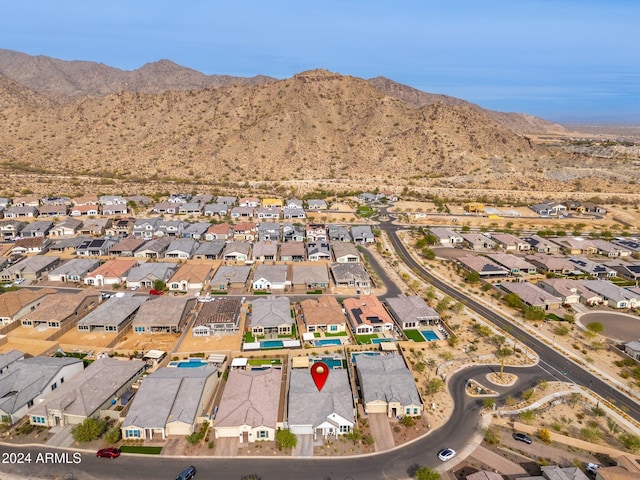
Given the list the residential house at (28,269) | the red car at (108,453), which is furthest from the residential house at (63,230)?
the red car at (108,453)

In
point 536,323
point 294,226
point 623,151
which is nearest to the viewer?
point 536,323

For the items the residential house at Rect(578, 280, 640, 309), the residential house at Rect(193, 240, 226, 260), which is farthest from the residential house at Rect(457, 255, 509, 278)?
the residential house at Rect(193, 240, 226, 260)

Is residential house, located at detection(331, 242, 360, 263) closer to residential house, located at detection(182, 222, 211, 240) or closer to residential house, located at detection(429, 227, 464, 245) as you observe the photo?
residential house, located at detection(429, 227, 464, 245)

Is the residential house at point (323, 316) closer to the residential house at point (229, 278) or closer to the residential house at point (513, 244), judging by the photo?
the residential house at point (229, 278)

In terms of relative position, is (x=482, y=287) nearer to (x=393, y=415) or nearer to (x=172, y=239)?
(x=393, y=415)

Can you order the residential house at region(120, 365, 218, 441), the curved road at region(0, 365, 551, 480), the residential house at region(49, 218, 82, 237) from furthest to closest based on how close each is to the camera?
1. the residential house at region(49, 218, 82, 237)
2. the residential house at region(120, 365, 218, 441)
3. the curved road at region(0, 365, 551, 480)

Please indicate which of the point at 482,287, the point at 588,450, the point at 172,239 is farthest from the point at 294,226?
the point at 588,450
